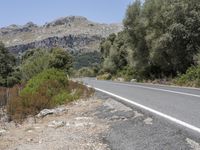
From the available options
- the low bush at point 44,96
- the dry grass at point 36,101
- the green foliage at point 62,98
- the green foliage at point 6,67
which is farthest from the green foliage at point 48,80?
the green foliage at point 6,67

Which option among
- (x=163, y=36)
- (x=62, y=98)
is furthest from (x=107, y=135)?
(x=163, y=36)

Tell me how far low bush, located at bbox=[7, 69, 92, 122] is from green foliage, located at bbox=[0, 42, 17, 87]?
164ft

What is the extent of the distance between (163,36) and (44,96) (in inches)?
745

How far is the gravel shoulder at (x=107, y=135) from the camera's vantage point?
878 centimetres

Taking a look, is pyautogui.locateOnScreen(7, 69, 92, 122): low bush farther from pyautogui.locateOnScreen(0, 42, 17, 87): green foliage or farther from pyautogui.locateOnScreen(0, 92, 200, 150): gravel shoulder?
pyautogui.locateOnScreen(0, 42, 17, 87): green foliage

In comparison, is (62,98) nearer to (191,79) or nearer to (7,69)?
(191,79)

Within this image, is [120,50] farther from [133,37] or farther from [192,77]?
[192,77]

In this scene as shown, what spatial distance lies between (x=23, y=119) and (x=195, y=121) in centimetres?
892

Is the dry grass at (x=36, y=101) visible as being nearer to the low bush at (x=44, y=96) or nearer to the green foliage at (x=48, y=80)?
the low bush at (x=44, y=96)

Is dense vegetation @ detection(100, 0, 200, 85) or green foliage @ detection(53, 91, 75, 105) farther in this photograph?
dense vegetation @ detection(100, 0, 200, 85)

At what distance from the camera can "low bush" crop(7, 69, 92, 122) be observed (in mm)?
19297

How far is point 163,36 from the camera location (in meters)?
37.7

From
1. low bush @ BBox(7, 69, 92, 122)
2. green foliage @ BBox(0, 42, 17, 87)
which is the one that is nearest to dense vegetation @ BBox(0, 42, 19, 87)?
green foliage @ BBox(0, 42, 17, 87)

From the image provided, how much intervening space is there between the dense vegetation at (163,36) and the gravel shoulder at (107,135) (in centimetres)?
2281
